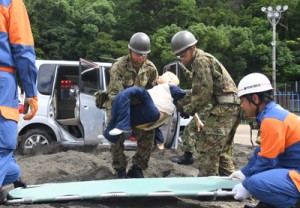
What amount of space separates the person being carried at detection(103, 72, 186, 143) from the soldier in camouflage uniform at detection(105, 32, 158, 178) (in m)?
0.20

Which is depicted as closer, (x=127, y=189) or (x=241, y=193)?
(x=241, y=193)

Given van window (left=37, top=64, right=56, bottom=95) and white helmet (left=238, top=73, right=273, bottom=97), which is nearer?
white helmet (left=238, top=73, right=273, bottom=97)

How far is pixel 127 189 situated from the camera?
4.43 metres

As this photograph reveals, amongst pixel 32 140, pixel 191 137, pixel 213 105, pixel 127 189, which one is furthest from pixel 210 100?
pixel 32 140

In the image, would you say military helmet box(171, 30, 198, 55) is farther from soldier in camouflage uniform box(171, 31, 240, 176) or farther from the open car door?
the open car door

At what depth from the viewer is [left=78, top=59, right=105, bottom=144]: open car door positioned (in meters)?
8.32

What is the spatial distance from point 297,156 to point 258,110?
0.53 metres

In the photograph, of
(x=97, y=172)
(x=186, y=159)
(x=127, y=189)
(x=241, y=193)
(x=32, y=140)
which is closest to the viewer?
(x=241, y=193)

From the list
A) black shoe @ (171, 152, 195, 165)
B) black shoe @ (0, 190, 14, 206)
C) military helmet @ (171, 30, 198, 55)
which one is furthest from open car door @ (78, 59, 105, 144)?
Answer: black shoe @ (0, 190, 14, 206)

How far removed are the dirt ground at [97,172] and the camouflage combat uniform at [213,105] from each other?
489 millimetres

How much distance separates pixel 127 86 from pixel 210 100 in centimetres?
122

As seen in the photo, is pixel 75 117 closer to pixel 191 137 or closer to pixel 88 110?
pixel 88 110

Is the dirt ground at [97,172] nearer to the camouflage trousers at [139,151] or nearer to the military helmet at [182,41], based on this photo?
the camouflage trousers at [139,151]

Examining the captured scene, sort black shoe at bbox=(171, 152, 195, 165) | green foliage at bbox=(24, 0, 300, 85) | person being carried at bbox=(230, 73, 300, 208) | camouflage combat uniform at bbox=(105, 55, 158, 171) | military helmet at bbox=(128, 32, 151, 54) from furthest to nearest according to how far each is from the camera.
Result: 1. green foliage at bbox=(24, 0, 300, 85)
2. black shoe at bbox=(171, 152, 195, 165)
3. camouflage combat uniform at bbox=(105, 55, 158, 171)
4. military helmet at bbox=(128, 32, 151, 54)
5. person being carried at bbox=(230, 73, 300, 208)
